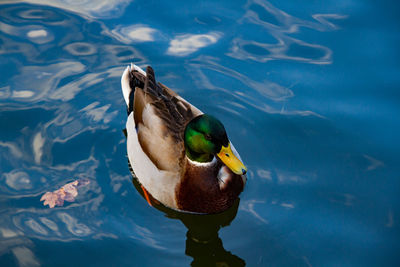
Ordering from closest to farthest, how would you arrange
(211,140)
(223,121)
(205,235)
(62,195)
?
(211,140) → (205,235) → (62,195) → (223,121)

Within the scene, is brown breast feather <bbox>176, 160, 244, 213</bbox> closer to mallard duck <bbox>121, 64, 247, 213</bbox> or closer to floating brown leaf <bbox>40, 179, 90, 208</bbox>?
mallard duck <bbox>121, 64, 247, 213</bbox>

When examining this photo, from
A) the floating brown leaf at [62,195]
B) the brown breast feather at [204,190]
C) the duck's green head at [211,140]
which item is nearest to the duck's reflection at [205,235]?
the brown breast feather at [204,190]

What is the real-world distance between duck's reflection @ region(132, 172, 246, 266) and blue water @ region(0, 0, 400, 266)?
2 cm

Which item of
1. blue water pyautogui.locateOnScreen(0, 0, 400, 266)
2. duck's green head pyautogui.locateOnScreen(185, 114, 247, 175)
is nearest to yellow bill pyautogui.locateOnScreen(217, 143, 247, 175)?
duck's green head pyautogui.locateOnScreen(185, 114, 247, 175)

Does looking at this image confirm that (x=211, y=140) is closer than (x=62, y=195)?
Yes

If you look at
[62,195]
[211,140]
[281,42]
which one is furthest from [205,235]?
[281,42]

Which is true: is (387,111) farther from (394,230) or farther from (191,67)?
(191,67)

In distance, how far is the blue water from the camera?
16.4ft

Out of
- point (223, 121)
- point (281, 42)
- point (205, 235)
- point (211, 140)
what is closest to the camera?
point (211, 140)

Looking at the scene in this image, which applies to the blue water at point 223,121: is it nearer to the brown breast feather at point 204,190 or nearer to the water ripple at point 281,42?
the water ripple at point 281,42

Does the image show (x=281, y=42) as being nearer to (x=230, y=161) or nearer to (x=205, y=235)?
(x=230, y=161)

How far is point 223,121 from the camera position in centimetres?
626

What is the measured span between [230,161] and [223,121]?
4.81 ft

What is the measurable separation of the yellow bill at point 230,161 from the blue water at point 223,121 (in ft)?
2.26
